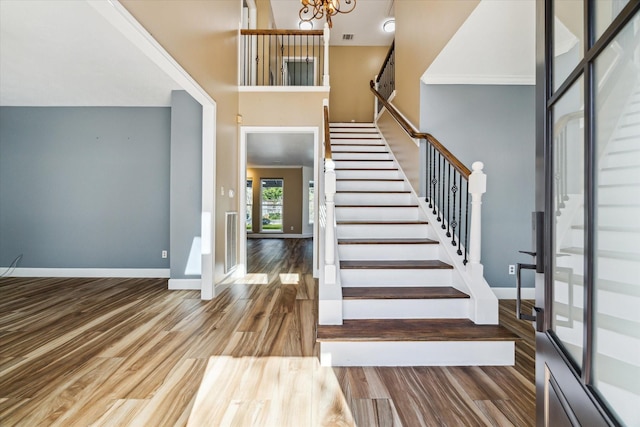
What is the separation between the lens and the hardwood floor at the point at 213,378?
1.59 meters

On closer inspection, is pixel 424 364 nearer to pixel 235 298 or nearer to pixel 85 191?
pixel 235 298

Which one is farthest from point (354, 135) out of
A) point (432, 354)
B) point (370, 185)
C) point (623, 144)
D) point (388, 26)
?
point (623, 144)

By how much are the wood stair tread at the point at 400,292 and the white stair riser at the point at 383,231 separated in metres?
0.73

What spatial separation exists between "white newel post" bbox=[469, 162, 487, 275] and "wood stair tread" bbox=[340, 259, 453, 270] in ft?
0.79

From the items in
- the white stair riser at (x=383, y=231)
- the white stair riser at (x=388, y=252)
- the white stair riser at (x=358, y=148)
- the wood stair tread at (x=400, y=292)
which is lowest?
the wood stair tread at (x=400, y=292)

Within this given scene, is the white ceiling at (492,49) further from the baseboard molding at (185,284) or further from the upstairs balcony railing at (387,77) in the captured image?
the baseboard molding at (185,284)

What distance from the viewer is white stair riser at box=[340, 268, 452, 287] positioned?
2715 mm

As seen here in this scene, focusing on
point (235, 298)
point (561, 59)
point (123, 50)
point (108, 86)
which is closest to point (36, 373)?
point (235, 298)

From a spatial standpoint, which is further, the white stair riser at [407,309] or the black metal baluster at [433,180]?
the black metal baluster at [433,180]

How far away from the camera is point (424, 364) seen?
2.13 metres

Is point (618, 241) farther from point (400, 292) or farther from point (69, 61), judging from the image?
point (69, 61)

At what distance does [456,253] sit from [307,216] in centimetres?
868

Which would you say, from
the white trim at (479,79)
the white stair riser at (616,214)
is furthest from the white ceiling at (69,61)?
the white trim at (479,79)

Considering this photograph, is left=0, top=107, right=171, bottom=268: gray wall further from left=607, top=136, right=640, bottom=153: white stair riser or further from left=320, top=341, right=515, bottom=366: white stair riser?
left=607, top=136, right=640, bottom=153: white stair riser
